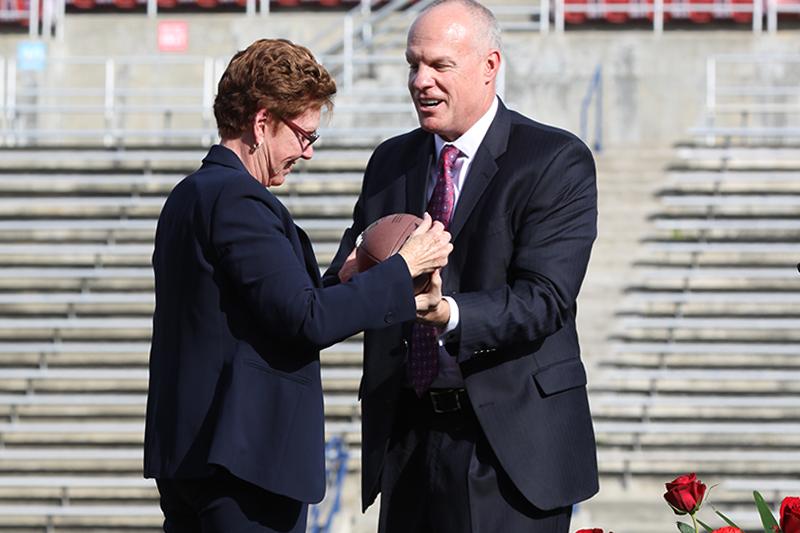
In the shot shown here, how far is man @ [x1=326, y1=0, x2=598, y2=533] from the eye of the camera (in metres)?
3.82

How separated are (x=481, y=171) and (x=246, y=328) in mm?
888

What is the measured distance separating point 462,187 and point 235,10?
45.3 ft

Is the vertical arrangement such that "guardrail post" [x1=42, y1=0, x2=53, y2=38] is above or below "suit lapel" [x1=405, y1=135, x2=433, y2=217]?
above

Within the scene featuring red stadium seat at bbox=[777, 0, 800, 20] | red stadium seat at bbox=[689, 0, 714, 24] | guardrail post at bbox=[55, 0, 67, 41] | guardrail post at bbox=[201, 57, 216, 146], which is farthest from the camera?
guardrail post at bbox=[55, 0, 67, 41]

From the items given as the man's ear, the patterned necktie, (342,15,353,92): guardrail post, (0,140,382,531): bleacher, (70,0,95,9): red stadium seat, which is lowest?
(0,140,382,531): bleacher

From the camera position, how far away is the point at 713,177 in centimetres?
1262

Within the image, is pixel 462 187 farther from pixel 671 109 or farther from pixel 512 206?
pixel 671 109

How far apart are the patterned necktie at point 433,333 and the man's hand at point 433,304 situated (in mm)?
156

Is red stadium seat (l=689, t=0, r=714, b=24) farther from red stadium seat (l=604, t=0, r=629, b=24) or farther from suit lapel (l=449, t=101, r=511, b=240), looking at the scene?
suit lapel (l=449, t=101, r=511, b=240)

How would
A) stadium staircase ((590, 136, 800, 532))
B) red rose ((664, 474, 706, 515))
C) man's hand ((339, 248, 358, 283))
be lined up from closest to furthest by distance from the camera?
red rose ((664, 474, 706, 515)), man's hand ((339, 248, 358, 283)), stadium staircase ((590, 136, 800, 532))

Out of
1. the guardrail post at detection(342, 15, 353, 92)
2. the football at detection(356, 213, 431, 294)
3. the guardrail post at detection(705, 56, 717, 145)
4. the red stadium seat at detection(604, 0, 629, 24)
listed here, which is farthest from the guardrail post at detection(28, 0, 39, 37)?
the football at detection(356, 213, 431, 294)

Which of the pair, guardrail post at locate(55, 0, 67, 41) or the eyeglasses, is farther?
guardrail post at locate(55, 0, 67, 41)

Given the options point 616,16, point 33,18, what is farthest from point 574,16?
point 33,18

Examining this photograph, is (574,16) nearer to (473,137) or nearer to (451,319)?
(473,137)
